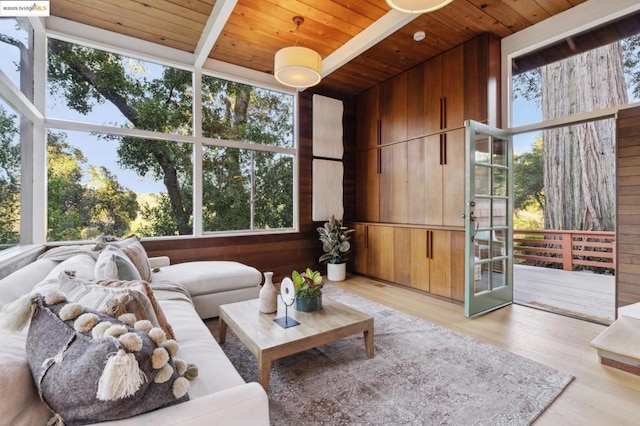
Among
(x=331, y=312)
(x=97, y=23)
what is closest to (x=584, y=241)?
(x=331, y=312)

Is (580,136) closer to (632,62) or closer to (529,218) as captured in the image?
(529,218)

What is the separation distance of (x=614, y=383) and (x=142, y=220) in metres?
4.61

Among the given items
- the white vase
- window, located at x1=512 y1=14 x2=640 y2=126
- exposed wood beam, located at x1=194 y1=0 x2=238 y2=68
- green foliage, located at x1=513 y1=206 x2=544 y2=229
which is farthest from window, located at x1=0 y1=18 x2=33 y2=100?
green foliage, located at x1=513 y1=206 x2=544 y2=229

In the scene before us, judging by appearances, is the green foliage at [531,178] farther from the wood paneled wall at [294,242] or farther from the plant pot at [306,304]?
the plant pot at [306,304]

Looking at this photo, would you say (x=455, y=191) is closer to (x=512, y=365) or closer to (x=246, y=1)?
(x=512, y=365)

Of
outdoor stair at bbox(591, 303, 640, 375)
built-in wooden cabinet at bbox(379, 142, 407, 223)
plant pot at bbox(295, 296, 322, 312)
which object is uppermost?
built-in wooden cabinet at bbox(379, 142, 407, 223)

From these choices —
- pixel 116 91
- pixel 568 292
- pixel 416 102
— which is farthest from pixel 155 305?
pixel 568 292

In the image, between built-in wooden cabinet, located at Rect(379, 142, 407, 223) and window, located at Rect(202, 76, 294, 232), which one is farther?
built-in wooden cabinet, located at Rect(379, 142, 407, 223)

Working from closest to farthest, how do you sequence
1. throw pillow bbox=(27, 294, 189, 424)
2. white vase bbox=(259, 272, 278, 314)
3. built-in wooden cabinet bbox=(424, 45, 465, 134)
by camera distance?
throw pillow bbox=(27, 294, 189, 424) → white vase bbox=(259, 272, 278, 314) → built-in wooden cabinet bbox=(424, 45, 465, 134)

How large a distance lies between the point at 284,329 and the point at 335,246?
2.78m

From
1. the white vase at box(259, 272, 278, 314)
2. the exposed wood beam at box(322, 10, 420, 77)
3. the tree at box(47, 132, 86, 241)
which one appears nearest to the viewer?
the white vase at box(259, 272, 278, 314)

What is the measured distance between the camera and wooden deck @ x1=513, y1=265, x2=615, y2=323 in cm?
339

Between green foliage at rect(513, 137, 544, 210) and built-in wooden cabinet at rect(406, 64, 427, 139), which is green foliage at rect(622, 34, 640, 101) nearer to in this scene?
built-in wooden cabinet at rect(406, 64, 427, 139)

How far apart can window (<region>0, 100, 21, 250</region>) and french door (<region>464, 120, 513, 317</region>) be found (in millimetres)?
4186
